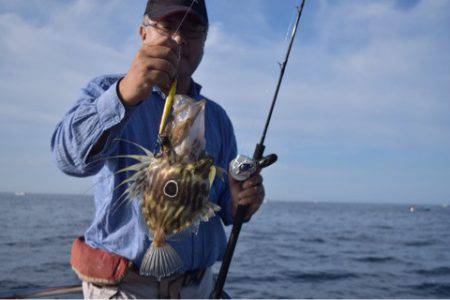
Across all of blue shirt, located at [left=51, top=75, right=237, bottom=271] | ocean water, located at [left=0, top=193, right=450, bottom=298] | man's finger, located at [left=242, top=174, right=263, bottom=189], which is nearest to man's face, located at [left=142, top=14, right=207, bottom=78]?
blue shirt, located at [left=51, top=75, right=237, bottom=271]

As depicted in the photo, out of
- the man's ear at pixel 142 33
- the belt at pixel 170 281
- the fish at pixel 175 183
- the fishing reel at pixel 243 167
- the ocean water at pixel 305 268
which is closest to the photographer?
the fish at pixel 175 183

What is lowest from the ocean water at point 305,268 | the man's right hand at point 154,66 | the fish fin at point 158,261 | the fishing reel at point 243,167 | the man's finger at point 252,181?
the ocean water at point 305,268

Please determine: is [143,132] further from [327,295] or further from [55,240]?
[55,240]

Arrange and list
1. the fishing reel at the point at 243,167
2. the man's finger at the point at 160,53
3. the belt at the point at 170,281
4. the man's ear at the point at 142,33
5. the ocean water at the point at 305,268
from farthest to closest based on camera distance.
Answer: the ocean water at the point at 305,268
the man's ear at the point at 142,33
the belt at the point at 170,281
the fishing reel at the point at 243,167
the man's finger at the point at 160,53

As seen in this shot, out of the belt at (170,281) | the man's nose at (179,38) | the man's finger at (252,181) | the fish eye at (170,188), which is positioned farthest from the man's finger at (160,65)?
the belt at (170,281)

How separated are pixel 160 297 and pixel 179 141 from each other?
1.51 m

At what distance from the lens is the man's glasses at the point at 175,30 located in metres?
3.14

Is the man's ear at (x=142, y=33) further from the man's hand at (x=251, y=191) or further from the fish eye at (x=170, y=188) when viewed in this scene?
the fish eye at (x=170, y=188)

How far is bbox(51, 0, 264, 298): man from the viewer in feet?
8.16

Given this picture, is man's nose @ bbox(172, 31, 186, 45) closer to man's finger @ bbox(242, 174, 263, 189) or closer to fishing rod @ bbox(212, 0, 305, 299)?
fishing rod @ bbox(212, 0, 305, 299)

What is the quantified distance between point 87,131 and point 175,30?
1109 mm

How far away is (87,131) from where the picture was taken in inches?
97.7

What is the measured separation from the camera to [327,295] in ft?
43.2

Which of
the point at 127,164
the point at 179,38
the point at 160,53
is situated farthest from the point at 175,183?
the point at 179,38
